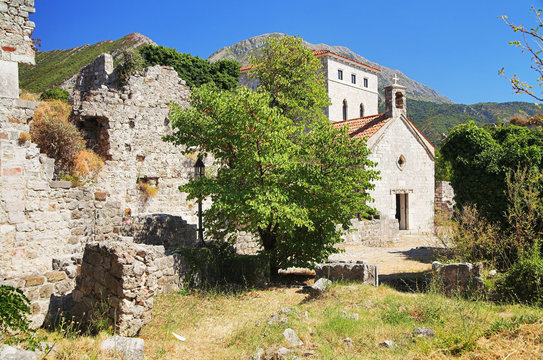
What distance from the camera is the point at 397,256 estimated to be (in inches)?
596

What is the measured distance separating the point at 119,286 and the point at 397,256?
11914 mm

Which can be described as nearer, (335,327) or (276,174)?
(335,327)

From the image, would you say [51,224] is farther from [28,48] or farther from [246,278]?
[246,278]

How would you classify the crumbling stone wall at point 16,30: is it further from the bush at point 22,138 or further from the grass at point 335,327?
the grass at point 335,327

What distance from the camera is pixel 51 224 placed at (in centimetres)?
994

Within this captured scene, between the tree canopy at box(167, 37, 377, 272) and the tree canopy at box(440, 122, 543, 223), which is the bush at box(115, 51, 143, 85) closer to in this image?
the tree canopy at box(167, 37, 377, 272)

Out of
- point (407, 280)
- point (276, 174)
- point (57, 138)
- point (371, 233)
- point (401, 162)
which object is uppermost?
point (57, 138)

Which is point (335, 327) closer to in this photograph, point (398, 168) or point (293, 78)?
point (293, 78)

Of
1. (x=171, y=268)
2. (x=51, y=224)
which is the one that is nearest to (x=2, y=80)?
(x=51, y=224)

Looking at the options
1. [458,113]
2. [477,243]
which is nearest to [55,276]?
[477,243]

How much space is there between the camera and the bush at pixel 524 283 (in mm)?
7805

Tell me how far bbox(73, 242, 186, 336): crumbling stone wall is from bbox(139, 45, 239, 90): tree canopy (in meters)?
22.0

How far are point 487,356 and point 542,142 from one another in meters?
9.97

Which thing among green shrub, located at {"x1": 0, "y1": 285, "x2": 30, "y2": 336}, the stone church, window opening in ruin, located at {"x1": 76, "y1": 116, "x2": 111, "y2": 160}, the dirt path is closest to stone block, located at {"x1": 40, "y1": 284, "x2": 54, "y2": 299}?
green shrub, located at {"x1": 0, "y1": 285, "x2": 30, "y2": 336}
